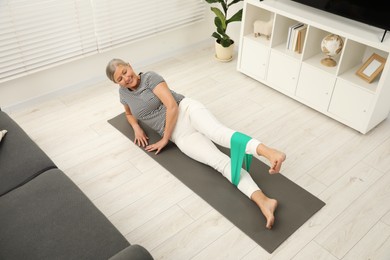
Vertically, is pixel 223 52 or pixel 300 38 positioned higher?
pixel 300 38

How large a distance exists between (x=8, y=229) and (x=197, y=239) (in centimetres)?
87

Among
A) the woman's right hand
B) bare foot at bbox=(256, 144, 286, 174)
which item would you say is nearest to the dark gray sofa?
the woman's right hand

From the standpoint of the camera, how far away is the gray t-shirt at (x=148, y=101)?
89.2 inches

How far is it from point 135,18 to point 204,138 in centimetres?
137

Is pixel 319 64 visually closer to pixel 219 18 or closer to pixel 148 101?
pixel 219 18

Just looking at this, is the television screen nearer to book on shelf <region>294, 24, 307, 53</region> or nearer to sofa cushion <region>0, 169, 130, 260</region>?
book on shelf <region>294, 24, 307, 53</region>

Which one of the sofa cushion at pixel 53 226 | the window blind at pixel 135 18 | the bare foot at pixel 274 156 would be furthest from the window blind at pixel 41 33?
the bare foot at pixel 274 156

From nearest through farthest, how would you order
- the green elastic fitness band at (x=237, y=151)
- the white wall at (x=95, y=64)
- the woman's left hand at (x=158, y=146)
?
1. the green elastic fitness band at (x=237, y=151)
2. the woman's left hand at (x=158, y=146)
3. the white wall at (x=95, y=64)

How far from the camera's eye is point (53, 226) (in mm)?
1465

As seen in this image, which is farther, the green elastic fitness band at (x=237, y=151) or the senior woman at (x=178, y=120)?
the senior woman at (x=178, y=120)

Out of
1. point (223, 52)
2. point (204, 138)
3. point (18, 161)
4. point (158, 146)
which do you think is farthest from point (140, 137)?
point (223, 52)

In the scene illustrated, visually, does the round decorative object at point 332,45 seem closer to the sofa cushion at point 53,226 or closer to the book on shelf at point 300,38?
the book on shelf at point 300,38

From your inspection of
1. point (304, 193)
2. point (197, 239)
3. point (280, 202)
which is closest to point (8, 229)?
point (197, 239)

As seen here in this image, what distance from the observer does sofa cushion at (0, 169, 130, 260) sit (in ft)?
4.48
